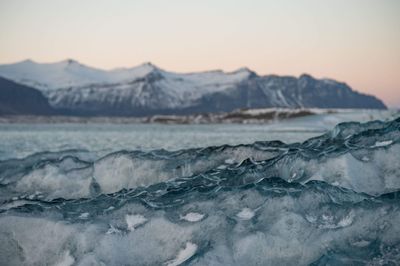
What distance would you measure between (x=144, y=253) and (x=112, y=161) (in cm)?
583

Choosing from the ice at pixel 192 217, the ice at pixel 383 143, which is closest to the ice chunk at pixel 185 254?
the ice at pixel 192 217

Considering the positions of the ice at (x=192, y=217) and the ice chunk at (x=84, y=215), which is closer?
the ice at (x=192, y=217)

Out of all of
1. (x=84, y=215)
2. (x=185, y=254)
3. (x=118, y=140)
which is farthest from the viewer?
(x=118, y=140)

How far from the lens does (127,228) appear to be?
9.07 m

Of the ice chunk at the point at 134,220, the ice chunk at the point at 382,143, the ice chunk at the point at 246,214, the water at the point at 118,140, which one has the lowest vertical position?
the water at the point at 118,140

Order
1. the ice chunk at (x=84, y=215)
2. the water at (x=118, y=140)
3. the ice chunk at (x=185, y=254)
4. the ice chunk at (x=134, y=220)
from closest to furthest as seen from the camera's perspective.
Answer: the ice chunk at (x=185, y=254) < the ice chunk at (x=134, y=220) < the ice chunk at (x=84, y=215) < the water at (x=118, y=140)

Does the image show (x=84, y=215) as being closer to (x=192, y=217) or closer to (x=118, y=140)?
(x=192, y=217)

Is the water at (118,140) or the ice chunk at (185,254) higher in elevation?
the ice chunk at (185,254)

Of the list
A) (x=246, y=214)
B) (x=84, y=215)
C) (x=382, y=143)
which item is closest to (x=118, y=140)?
(x=382, y=143)

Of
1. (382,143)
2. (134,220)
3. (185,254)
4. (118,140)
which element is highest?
(382,143)

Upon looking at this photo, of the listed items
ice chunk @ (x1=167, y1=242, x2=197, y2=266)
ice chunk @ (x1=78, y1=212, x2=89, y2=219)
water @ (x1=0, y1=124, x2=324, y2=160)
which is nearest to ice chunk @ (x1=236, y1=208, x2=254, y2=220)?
ice chunk @ (x1=167, y1=242, x2=197, y2=266)

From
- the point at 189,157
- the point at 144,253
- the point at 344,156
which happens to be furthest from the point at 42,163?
the point at 344,156

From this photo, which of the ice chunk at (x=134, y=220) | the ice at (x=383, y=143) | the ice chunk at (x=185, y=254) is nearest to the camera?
the ice chunk at (x=185, y=254)

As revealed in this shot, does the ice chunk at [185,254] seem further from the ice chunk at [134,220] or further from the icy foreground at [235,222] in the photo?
the ice chunk at [134,220]
